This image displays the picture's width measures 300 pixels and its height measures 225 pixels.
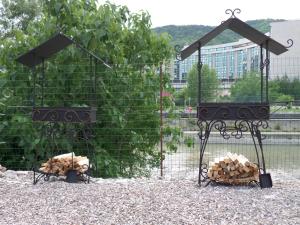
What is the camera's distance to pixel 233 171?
257 inches

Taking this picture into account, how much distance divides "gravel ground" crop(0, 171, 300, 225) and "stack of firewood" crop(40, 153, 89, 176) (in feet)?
1.00

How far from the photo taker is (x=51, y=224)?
4566 millimetres

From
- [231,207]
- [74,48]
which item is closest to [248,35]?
[231,207]

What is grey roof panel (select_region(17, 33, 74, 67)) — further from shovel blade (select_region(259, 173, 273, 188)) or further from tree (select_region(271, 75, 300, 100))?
tree (select_region(271, 75, 300, 100))

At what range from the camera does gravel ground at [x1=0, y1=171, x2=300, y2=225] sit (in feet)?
15.5

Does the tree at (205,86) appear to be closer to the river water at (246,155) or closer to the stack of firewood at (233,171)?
the river water at (246,155)

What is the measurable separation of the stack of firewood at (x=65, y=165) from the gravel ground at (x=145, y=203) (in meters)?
0.30

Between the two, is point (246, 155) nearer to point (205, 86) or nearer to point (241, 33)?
point (205, 86)

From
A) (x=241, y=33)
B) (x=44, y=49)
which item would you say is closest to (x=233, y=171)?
(x=241, y=33)

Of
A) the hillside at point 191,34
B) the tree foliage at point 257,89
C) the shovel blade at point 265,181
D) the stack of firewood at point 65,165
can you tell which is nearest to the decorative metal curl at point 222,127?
the shovel blade at point 265,181

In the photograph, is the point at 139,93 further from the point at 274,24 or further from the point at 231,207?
the point at 274,24

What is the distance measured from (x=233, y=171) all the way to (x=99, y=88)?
3098mm

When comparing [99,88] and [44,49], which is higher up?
[44,49]

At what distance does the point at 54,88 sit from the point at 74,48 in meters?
0.85
